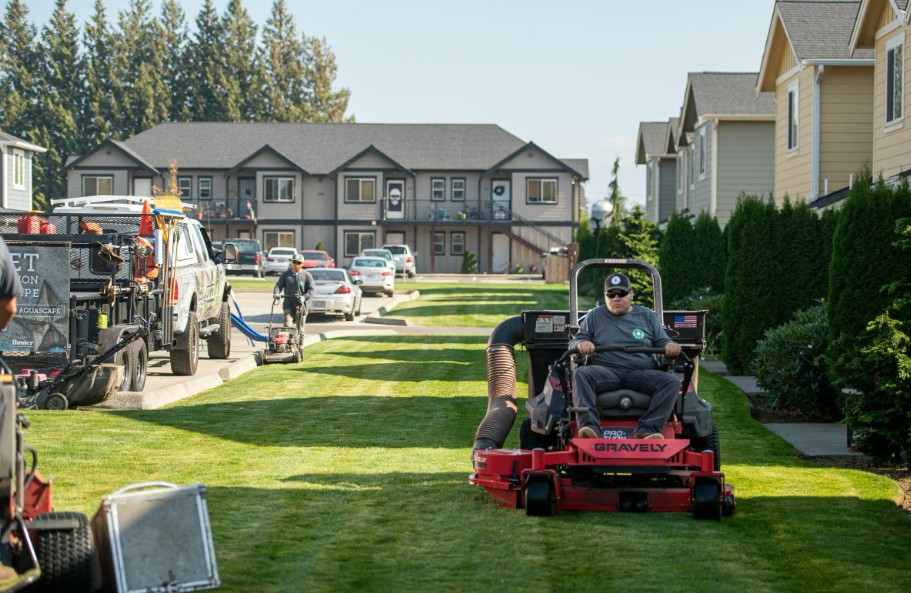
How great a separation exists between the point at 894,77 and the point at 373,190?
51580 millimetres

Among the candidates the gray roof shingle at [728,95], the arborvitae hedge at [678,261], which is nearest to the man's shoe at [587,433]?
the arborvitae hedge at [678,261]

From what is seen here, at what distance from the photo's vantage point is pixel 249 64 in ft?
322

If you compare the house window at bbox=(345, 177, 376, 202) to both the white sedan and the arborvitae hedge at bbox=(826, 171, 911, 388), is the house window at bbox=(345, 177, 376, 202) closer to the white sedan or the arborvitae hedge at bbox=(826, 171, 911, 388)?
the white sedan

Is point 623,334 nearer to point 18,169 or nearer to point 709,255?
point 709,255

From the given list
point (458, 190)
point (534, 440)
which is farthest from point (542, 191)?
point (534, 440)

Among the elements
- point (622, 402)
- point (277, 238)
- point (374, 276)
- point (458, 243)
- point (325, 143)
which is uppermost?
point (325, 143)

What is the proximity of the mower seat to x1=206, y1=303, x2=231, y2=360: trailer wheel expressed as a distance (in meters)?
12.6

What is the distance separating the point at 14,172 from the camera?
50.8 metres

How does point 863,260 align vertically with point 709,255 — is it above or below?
below

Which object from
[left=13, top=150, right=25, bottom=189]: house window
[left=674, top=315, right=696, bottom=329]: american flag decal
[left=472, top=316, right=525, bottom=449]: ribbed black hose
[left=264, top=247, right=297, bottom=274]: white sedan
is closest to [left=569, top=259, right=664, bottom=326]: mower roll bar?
[left=674, top=315, right=696, bottom=329]: american flag decal

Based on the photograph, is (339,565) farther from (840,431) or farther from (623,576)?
(840,431)

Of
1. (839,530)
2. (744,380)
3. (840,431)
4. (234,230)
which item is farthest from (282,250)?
(839,530)

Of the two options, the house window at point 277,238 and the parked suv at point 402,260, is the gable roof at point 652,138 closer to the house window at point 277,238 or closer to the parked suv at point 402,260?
the parked suv at point 402,260

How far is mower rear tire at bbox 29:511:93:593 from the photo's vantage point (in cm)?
536
